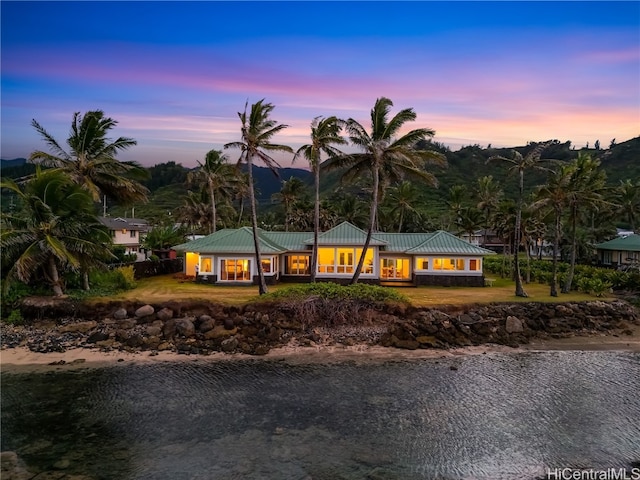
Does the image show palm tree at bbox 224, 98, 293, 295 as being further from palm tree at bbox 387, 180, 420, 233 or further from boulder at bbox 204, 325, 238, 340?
palm tree at bbox 387, 180, 420, 233

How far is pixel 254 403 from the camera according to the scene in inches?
595

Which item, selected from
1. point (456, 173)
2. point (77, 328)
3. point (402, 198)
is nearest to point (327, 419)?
point (77, 328)

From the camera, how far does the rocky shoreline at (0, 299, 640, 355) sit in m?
21.2

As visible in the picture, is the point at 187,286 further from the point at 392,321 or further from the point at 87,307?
the point at 392,321

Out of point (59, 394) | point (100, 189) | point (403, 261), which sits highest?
point (100, 189)

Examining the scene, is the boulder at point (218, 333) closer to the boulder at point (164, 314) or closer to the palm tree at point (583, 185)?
the boulder at point (164, 314)

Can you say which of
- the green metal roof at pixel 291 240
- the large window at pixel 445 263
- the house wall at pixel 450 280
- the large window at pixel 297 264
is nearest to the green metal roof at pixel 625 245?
the house wall at pixel 450 280

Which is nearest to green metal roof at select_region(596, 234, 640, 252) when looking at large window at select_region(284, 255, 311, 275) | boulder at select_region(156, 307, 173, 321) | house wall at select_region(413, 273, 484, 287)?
house wall at select_region(413, 273, 484, 287)

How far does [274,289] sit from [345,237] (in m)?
7.19

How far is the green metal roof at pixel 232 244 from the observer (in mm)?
30609

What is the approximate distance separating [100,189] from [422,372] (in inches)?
964

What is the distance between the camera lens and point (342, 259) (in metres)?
32.6

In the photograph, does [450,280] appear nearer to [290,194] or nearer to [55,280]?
[290,194]

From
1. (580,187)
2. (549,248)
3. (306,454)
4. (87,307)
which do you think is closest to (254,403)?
(306,454)
